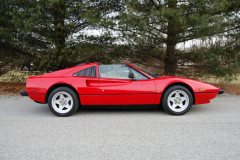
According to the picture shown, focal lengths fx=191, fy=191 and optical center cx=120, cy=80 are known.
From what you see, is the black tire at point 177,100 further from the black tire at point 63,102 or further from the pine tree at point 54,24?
the pine tree at point 54,24

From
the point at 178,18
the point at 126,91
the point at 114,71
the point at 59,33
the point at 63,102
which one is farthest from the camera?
the point at 59,33

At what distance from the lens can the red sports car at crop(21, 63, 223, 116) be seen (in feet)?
13.8

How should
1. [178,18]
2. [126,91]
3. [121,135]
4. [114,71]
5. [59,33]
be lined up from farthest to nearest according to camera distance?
[59,33] → [178,18] → [114,71] → [126,91] → [121,135]

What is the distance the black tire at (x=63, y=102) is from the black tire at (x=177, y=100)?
199cm

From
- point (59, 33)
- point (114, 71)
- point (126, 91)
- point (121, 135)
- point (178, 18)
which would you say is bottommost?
point (121, 135)

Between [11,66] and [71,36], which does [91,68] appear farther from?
[11,66]

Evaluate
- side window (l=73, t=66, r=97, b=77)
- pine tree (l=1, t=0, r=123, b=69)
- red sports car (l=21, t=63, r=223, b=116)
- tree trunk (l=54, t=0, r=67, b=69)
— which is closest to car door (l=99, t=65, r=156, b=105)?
red sports car (l=21, t=63, r=223, b=116)

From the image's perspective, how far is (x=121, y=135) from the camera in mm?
3066

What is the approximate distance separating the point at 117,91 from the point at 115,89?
0.21ft

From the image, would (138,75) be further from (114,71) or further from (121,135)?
(121,135)

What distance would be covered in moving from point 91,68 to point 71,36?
388 cm

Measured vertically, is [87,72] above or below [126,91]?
above

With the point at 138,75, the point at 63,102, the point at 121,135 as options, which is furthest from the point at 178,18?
the point at 121,135

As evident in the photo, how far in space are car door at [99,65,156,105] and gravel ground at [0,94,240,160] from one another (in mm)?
343
